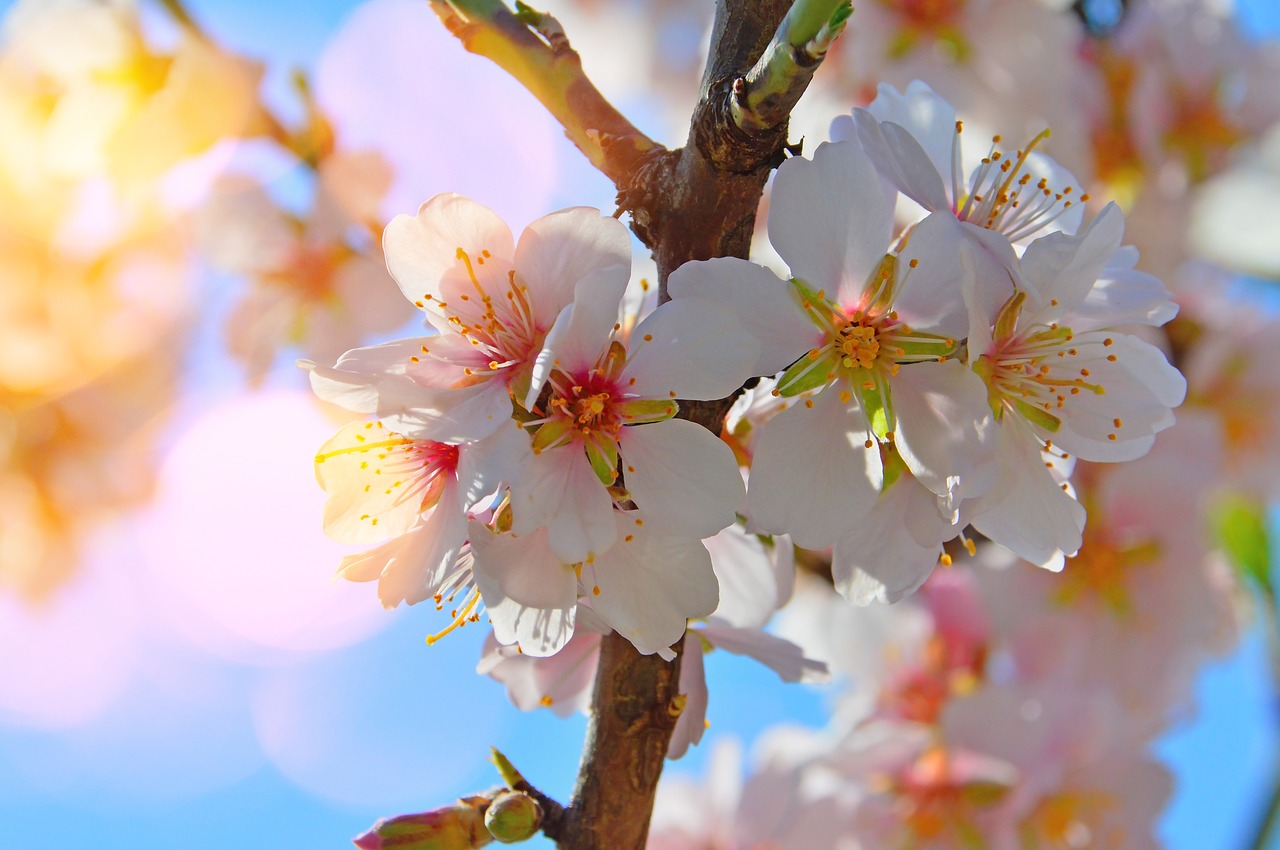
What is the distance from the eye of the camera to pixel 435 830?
69cm

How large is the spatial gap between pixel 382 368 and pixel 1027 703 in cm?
155

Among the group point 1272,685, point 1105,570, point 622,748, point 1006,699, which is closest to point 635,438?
point 622,748

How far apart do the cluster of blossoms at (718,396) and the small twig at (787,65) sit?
0.06 meters

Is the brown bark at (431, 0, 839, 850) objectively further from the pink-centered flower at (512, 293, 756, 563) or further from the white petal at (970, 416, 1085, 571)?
the white petal at (970, 416, 1085, 571)

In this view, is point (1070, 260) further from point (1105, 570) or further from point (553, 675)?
point (1105, 570)

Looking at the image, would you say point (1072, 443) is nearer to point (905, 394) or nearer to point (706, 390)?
point (905, 394)

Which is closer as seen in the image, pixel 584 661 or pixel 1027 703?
pixel 584 661

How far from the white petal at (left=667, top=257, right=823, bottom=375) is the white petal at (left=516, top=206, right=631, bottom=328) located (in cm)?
4

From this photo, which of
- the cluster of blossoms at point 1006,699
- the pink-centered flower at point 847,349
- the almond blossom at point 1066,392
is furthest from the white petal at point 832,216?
the cluster of blossoms at point 1006,699

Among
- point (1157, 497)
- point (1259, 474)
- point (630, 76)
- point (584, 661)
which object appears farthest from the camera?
point (1259, 474)

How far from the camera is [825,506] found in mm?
642

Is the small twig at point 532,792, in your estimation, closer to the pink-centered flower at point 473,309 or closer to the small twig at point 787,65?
the pink-centered flower at point 473,309

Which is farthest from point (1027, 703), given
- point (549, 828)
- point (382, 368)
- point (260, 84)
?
point (260, 84)

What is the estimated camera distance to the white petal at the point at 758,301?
613mm
